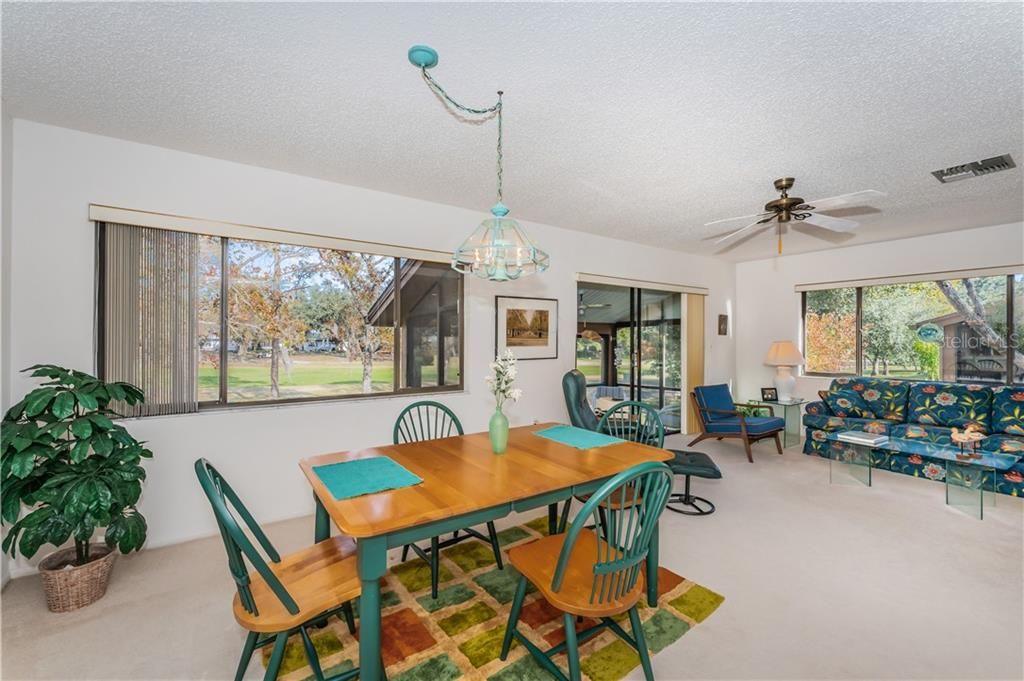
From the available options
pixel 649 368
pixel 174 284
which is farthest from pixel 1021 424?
pixel 174 284

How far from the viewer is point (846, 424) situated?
15.0 ft

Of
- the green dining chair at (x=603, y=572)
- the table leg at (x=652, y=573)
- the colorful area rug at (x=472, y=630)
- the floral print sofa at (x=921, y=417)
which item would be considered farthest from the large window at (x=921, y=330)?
the green dining chair at (x=603, y=572)

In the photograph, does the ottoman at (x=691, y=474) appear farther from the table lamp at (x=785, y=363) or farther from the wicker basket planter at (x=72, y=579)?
the wicker basket planter at (x=72, y=579)

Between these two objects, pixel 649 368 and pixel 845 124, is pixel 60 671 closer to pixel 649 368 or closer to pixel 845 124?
pixel 845 124

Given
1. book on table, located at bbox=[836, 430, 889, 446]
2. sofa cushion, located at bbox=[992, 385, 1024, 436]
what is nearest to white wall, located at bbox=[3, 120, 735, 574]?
book on table, located at bbox=[836, 430, 889, 446]

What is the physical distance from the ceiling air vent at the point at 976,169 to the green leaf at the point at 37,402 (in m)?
5.40

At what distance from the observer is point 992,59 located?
5.83 ft

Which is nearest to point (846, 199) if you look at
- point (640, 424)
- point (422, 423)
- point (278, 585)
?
point (640, 424)

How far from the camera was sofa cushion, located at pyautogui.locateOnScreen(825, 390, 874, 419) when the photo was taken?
475 centimetres

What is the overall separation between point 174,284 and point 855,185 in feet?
16.1

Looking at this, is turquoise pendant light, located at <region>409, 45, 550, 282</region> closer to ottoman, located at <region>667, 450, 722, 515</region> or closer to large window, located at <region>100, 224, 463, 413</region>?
large window, located at <region>100, 224, 463, 413</region>

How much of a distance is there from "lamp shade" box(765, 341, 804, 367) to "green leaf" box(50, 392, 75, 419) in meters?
6.45

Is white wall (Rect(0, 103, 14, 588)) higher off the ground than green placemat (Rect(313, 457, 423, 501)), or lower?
higher

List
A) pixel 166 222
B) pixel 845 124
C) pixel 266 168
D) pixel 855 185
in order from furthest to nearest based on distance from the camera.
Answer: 1. pixel 855 185
2. pixel 266 168
3. pixel 166 222
4. pixel 845 124
